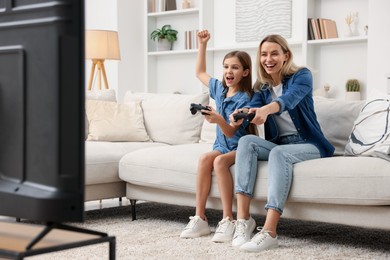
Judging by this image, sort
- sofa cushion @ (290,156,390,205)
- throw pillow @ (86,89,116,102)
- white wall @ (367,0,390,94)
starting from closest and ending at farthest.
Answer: sofa cushion @ (290,156,390,205), throw pillow @ (86,89,116,102), white wall @ (367,0,390,94)

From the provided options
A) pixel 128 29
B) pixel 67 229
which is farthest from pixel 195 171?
pixel 128 29

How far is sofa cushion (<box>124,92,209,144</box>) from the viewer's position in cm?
402

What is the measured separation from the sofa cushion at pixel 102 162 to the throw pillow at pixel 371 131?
1.32m

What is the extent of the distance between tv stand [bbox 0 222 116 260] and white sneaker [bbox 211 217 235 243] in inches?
68.1

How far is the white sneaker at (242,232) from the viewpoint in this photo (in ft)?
9.05

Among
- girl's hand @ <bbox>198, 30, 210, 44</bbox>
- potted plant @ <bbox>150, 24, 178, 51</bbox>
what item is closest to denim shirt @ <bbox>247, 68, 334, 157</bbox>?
girl's hand @ <bbox>198, 30, 210, 44</bbox>

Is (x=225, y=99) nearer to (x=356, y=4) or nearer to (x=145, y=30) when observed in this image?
(x=356, y=4)

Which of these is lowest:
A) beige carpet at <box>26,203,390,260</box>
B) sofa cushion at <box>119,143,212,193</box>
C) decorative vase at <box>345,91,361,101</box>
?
beige carpet at <box>26,203,390,260</box>

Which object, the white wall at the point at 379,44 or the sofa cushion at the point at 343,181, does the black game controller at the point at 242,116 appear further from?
the white wall at the point at 379,44

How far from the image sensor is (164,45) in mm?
6582

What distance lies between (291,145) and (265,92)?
351 mm

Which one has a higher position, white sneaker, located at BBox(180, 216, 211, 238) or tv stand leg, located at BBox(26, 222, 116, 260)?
tv stand leg, located at BBox(26, 222, 116, 260)

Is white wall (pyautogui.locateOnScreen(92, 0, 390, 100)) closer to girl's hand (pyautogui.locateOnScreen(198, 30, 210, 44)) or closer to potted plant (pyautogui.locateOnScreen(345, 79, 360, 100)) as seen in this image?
potted plant (pyautogui.locateOnScreen(345, 79, 360, 100))

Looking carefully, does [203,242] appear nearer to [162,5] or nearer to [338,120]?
[338,120]
